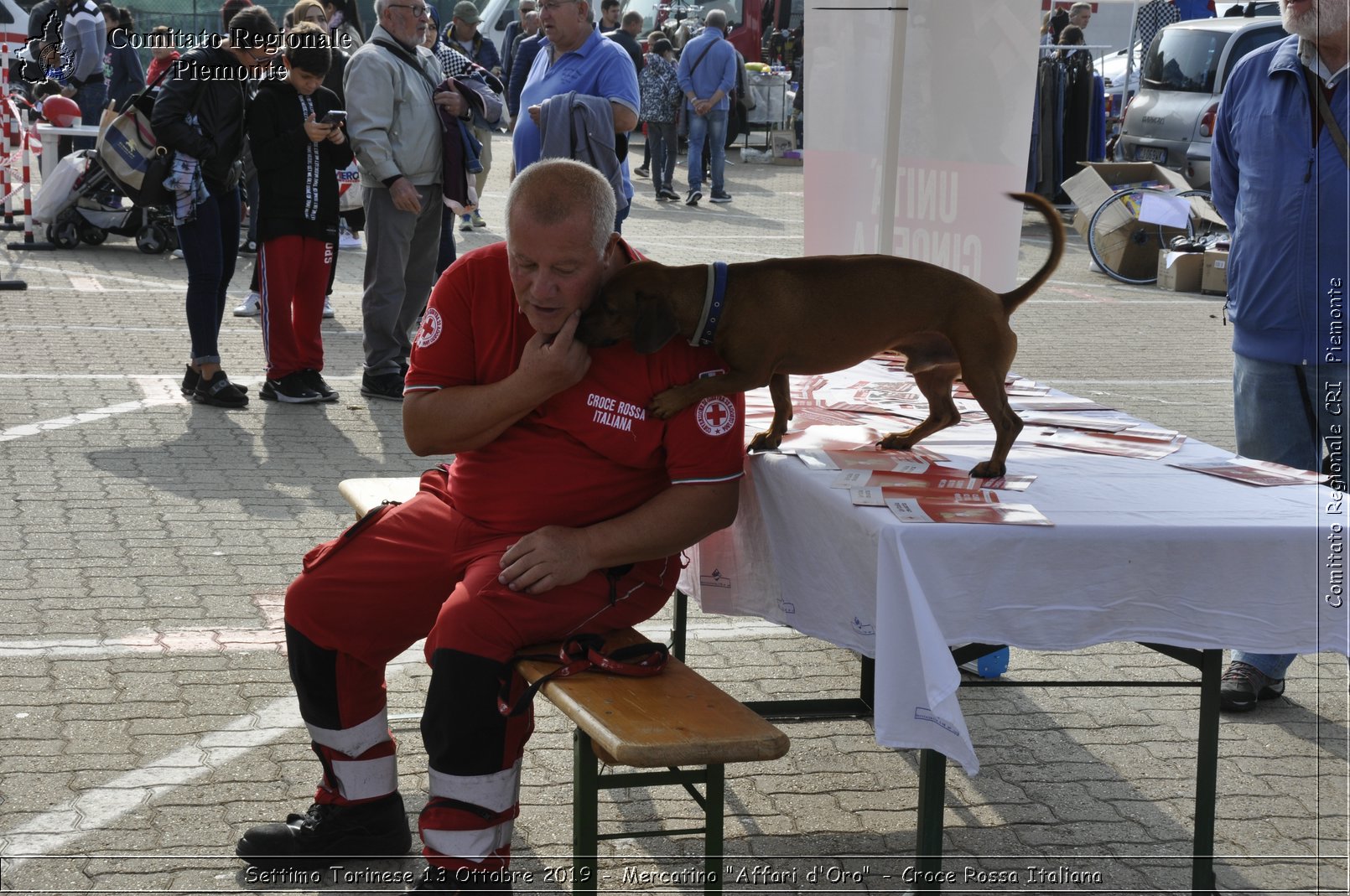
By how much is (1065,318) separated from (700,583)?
8.67 m

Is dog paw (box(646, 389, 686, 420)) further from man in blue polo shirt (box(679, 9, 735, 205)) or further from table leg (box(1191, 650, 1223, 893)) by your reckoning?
man in blue polo shirt (box(679, 9, 735, 205))

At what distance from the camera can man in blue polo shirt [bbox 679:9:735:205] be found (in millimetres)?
17000

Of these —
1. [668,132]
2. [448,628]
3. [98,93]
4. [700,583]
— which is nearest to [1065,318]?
[668,132]

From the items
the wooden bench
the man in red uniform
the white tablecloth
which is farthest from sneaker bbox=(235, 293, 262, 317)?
the white tablecloth

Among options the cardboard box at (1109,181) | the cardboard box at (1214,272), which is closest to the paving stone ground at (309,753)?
the cardboard box at (1214,272)

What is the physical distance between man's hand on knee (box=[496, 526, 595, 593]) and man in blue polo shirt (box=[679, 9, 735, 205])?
14.6m

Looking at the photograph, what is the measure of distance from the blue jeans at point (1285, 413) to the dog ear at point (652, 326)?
2141 millimetres

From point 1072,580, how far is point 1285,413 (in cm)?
183

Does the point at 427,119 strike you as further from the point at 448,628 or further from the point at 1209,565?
the point at 1209,565

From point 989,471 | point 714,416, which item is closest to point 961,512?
point 989,471

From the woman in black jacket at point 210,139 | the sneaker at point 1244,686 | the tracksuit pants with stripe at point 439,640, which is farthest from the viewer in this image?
the woman in black jacket at point 210,139

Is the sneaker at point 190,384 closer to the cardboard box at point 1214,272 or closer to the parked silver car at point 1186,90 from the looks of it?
the cardboard box at point 1214,272

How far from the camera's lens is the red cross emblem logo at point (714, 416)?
9.32ft

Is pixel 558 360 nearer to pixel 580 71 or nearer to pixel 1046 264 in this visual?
pixel 1046 264
